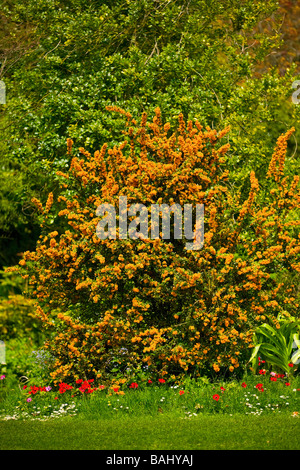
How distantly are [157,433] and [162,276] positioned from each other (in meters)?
1.95

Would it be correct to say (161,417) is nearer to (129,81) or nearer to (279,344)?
(279,344)

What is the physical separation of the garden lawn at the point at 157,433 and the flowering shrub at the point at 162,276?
3.23 ft

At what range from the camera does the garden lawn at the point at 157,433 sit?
5109mm

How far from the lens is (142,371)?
7316 mm

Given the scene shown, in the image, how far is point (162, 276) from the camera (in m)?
6.93

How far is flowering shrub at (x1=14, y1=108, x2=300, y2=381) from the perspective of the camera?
6.91 m

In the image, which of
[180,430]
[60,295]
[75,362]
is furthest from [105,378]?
[180,430]

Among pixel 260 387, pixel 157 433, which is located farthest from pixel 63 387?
pixel 260 387

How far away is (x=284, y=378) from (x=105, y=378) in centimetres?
203

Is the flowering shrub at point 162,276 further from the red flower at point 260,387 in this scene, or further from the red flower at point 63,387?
the red flower at point 260,387

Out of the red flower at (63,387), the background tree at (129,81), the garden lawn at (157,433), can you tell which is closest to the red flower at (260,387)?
the garden lawn at (157,433)

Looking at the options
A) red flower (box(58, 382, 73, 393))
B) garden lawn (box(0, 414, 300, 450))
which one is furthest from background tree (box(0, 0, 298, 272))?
garden lawn (box(0, 414, 300, 450))

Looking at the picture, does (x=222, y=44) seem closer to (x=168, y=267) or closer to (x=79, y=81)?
(x=79, y=81)

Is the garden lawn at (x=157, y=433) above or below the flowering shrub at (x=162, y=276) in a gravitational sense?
below
